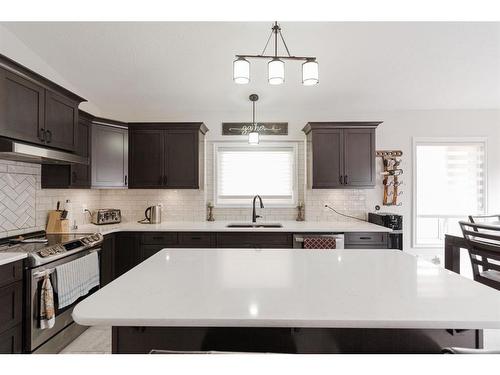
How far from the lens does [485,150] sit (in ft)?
13.2

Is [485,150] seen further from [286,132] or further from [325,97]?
[286,132]

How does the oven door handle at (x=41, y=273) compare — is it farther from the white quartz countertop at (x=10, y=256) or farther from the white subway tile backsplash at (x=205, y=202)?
the white subway tile backsplash at (x=205, y=202)

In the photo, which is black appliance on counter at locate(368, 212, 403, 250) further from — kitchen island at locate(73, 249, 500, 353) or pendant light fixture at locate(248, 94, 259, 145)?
kitchen island at locate(73, 249, 500, 353)

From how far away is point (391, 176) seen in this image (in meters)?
4.00

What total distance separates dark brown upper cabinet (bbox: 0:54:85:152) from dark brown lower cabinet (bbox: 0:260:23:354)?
102 cm

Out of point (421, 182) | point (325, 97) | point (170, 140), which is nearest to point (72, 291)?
point (170, 140)

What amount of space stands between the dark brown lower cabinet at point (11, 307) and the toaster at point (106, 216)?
5.45 feet

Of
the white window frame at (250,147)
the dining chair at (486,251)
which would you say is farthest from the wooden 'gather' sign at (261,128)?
the dining chair at (486,251)

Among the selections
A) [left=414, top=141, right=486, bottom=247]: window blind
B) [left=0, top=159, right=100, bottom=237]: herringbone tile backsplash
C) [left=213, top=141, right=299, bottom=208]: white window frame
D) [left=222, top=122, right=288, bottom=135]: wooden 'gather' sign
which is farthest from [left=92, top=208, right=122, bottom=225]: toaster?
[left=414, top=141, right=486, bottom=247]: window blind

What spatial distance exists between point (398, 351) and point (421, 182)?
363 centimetres

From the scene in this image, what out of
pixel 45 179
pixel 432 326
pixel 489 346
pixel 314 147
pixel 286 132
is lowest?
pixel 489 346

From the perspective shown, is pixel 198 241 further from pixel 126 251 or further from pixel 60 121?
pixel 60 121

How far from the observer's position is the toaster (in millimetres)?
3651

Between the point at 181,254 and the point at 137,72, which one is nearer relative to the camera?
the point at 181,254
